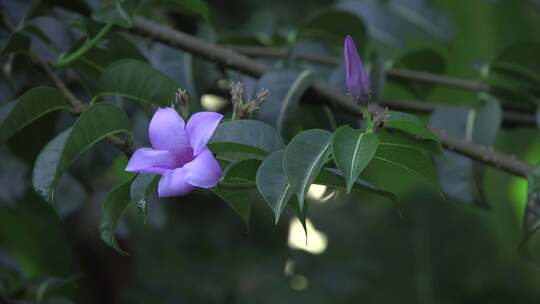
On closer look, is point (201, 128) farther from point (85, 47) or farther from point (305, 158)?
point (85, 47)

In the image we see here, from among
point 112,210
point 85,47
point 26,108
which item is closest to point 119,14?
point 85,47

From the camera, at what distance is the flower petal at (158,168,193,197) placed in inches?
26.0

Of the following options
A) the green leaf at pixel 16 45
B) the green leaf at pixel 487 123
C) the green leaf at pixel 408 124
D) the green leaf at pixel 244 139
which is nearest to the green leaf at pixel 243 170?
the green leaf at pixel 244 139

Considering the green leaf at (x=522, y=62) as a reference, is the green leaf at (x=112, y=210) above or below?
below

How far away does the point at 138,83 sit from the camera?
917 millimetres

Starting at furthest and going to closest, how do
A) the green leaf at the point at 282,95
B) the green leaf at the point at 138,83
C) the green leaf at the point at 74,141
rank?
the green leaf at the point at 282,95 → the green leaf at the point at 138,83 → the green leaf at the point at 74,141

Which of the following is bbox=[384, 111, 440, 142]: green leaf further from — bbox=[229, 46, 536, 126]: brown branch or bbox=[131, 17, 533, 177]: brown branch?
bbox=[229, 46, 536, 126]: brown branch

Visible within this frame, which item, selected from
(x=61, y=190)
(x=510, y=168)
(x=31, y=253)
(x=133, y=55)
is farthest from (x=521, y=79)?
(x=31, y=253)

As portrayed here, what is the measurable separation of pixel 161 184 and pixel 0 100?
0.53 meters

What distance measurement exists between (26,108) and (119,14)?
0.61 ft

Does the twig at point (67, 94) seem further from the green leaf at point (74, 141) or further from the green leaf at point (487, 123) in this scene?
the green leaf at point (487, 123)

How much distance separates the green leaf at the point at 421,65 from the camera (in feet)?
4.39

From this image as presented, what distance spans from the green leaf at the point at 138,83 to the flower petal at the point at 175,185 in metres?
0.23

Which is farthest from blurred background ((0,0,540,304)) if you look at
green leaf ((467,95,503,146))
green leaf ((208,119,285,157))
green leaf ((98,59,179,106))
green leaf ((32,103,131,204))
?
green leaf ((208,119,285,157))
